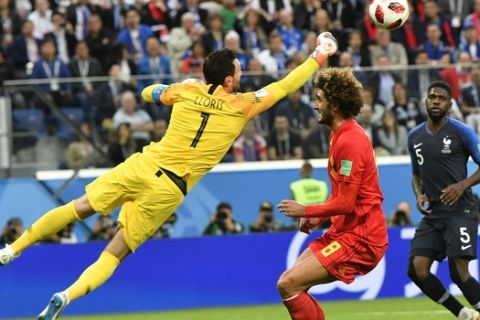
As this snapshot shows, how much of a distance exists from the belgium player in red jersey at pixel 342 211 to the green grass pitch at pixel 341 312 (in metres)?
3.62

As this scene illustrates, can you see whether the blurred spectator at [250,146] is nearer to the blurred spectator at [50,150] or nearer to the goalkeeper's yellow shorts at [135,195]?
the blurred spectator at [50,150]

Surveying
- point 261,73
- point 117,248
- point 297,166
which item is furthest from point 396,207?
point 117,248

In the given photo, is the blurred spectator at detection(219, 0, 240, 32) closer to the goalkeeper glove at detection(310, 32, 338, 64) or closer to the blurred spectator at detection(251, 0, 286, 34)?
the blurred spectator at detection(251, 0, 286, 34)

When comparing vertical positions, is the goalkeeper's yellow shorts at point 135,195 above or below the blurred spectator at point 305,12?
below

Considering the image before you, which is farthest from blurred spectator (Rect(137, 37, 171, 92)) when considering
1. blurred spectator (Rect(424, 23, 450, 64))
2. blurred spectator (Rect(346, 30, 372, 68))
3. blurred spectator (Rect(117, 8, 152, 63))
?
blurred spectator (Rect(424, 23, 450, 64))

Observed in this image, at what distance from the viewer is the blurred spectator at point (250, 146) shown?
667 inches

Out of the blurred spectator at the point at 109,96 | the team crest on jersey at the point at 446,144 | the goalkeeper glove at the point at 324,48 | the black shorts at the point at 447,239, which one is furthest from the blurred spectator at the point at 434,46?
the goalkeeper glove at the point at 324,48

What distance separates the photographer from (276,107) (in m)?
17.0

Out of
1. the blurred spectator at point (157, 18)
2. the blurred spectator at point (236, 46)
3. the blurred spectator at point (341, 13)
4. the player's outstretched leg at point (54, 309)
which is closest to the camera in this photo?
the player's outstretched leg at point (54, 309)

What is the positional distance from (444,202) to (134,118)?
22.4 feet

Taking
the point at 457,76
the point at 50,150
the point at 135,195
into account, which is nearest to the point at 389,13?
the point at 135,195

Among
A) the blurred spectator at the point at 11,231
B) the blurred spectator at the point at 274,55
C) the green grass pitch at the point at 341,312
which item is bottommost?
the green grass pitch at the point at 341,312

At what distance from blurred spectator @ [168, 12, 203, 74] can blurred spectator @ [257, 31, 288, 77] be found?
3.72 feet

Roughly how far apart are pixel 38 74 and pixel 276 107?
12.3 ft
